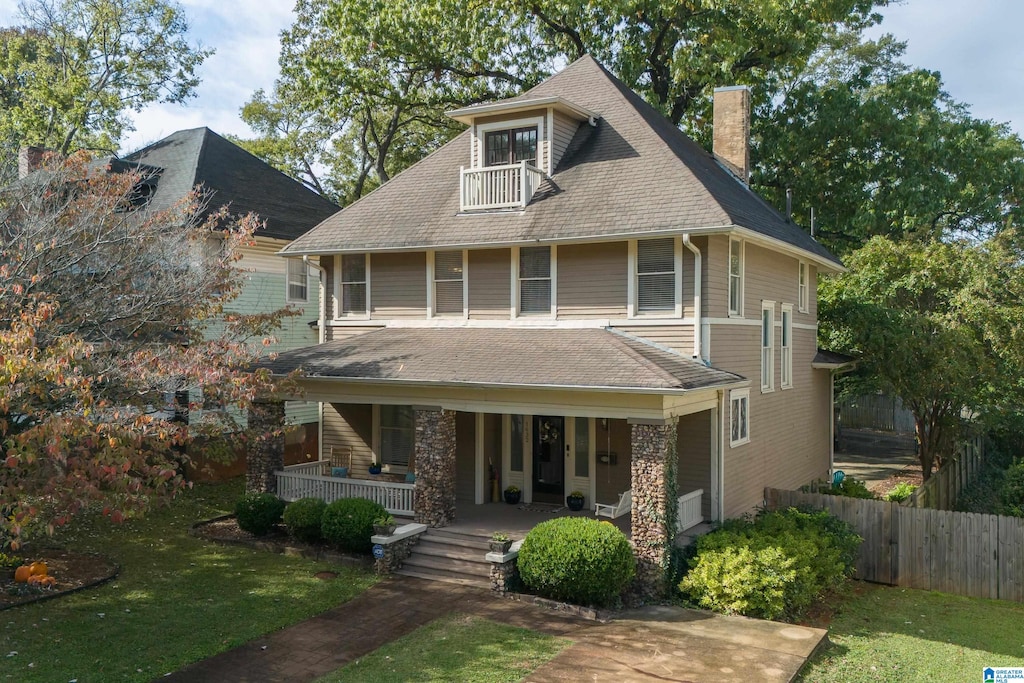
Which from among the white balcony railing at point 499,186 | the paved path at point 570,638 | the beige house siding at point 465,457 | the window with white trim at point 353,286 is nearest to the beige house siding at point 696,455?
the paved path at point 570,638

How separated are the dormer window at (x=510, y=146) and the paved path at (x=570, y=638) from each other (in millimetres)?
9299

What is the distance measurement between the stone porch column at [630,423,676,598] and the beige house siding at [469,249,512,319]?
196 inches

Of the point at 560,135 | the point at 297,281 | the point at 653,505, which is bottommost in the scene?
the point at 653,505

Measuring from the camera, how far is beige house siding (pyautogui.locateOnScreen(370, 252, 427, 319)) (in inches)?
713

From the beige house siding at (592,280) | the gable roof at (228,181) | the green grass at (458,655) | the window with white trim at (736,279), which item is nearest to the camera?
the green grass at (458,655)

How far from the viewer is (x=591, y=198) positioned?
16.2 metres

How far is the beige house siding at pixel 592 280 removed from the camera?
51.7ft

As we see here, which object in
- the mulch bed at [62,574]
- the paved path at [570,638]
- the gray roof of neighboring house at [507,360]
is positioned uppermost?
the gray roof of neighboring house at [507,360]

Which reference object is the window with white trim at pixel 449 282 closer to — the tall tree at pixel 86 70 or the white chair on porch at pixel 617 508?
the white chair on porch at pixel 617 508

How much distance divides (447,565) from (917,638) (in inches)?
301

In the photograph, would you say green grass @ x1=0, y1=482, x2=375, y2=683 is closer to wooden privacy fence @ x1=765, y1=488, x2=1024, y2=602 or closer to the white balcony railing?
the white balcony railing

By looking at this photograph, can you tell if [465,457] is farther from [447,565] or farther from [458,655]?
[458,655]

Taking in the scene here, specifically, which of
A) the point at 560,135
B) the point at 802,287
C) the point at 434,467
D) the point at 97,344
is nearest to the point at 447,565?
the point at 434,467

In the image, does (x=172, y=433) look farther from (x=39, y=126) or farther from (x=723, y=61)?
(x=39, y=126)
